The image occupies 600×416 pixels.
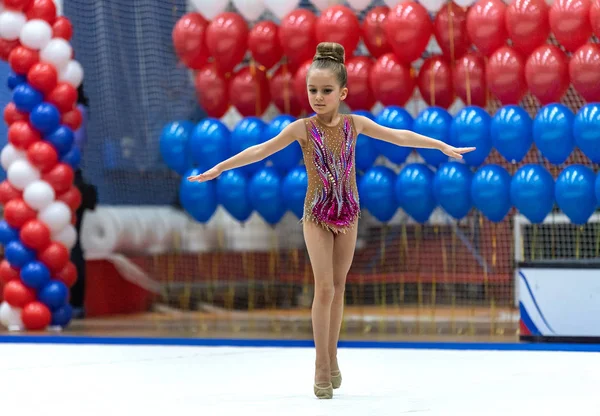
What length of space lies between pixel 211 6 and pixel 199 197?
137cm

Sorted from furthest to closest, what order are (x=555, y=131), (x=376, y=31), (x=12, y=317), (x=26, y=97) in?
(x=12, y=317), (x=26, y=97), (x=376, y=31), (x=555, y=131)

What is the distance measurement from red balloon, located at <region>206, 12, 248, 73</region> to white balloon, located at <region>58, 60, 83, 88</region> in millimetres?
1048

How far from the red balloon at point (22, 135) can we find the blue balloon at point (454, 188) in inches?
116

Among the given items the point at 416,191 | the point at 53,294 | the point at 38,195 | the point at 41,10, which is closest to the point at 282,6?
the point at 416,191

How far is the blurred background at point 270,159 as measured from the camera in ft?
18.9

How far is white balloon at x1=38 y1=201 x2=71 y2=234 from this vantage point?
6.68m

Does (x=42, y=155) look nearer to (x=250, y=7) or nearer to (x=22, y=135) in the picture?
(x=22, y=135)

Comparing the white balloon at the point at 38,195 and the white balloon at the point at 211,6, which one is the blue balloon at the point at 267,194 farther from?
the white balloon at the point at 38,195

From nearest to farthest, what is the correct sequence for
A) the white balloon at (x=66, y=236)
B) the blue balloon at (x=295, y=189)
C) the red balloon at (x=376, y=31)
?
the blue balloon at (x=295, y=189) → the red balloon at (x=376, y=31) → the white balloon at (x=66, y=236)

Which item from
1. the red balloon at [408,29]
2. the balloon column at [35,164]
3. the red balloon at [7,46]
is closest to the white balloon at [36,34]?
the balloon column at [35,164]

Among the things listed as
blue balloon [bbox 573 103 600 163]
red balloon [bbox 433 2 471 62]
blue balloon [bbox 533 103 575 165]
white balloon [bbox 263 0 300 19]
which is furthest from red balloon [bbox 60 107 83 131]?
blue balloon [bbox 573 103 600 163]

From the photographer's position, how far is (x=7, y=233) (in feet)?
22.0

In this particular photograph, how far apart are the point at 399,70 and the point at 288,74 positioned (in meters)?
0.88

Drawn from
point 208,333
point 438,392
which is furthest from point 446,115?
point 438,392
